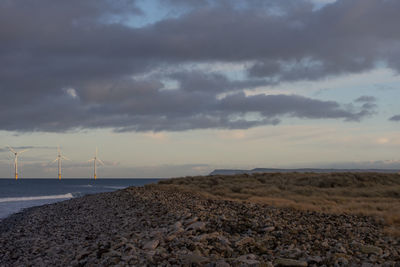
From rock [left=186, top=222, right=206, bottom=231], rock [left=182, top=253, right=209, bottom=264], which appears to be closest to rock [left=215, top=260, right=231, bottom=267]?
rock [left=182, top=253, right=209, bottom=264]

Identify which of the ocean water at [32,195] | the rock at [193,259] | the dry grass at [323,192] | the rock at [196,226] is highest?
the rock at [196,226]

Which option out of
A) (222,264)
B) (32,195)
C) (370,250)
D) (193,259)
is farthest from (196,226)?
(32,195)

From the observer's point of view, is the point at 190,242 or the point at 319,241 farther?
the point at 319,241

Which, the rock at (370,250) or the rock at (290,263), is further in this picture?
the rock at (370,250)

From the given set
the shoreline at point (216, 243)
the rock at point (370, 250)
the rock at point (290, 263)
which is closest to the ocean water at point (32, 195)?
the shoreline at point (216, 243)

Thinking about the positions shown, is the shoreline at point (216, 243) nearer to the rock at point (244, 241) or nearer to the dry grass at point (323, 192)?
the rock at point (244, 241)

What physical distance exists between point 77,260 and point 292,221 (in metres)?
7.77

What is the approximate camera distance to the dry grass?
21.6m

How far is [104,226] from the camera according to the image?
1803 cm

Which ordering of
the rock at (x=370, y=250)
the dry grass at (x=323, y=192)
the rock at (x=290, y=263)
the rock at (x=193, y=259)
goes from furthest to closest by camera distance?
the dry grass at (x=323, y=192) < the rock at (x=370, y=250) < the rock at (x=193, y=259) < the rock at (x=290, y=263)

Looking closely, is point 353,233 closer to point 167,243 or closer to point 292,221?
point 292,221

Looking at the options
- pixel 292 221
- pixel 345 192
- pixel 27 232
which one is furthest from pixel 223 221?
pixel 345 192

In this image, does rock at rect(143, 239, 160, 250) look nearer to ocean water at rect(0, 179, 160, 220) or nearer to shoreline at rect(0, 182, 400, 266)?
shoreline at rect(0, 182, 400, 266)

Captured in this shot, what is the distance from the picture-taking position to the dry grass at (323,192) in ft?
70.8
